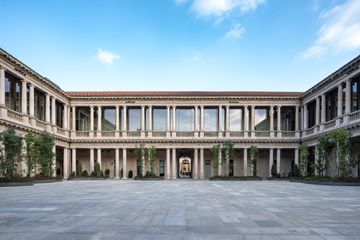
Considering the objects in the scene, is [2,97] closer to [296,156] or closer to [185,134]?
[185,134]

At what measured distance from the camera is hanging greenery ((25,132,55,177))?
30328mm

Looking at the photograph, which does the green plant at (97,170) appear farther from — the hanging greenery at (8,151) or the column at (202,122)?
the hanging greenery at (8,151)

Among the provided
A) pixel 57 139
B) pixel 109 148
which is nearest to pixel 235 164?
pixel 109 148

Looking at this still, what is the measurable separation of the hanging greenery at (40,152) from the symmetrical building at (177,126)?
836cm

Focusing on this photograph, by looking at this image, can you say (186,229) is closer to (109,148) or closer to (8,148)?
(8,148)

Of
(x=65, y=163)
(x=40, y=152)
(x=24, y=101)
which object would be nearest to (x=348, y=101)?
(x=40, y=152)

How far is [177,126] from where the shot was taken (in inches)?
1911

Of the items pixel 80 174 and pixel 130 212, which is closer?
pixel 130 212

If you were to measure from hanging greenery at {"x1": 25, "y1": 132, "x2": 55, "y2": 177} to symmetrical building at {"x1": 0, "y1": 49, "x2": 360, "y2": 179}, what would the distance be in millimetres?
8359

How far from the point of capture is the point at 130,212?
36.5 ft

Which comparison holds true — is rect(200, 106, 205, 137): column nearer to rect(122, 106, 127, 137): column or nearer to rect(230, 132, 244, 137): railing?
rect(230, 132, 244, 137): railing

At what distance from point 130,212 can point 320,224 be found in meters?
6.34

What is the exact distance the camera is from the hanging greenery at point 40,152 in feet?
99.5

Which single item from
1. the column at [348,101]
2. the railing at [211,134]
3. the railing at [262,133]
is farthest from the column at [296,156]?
the column at [348,101]
